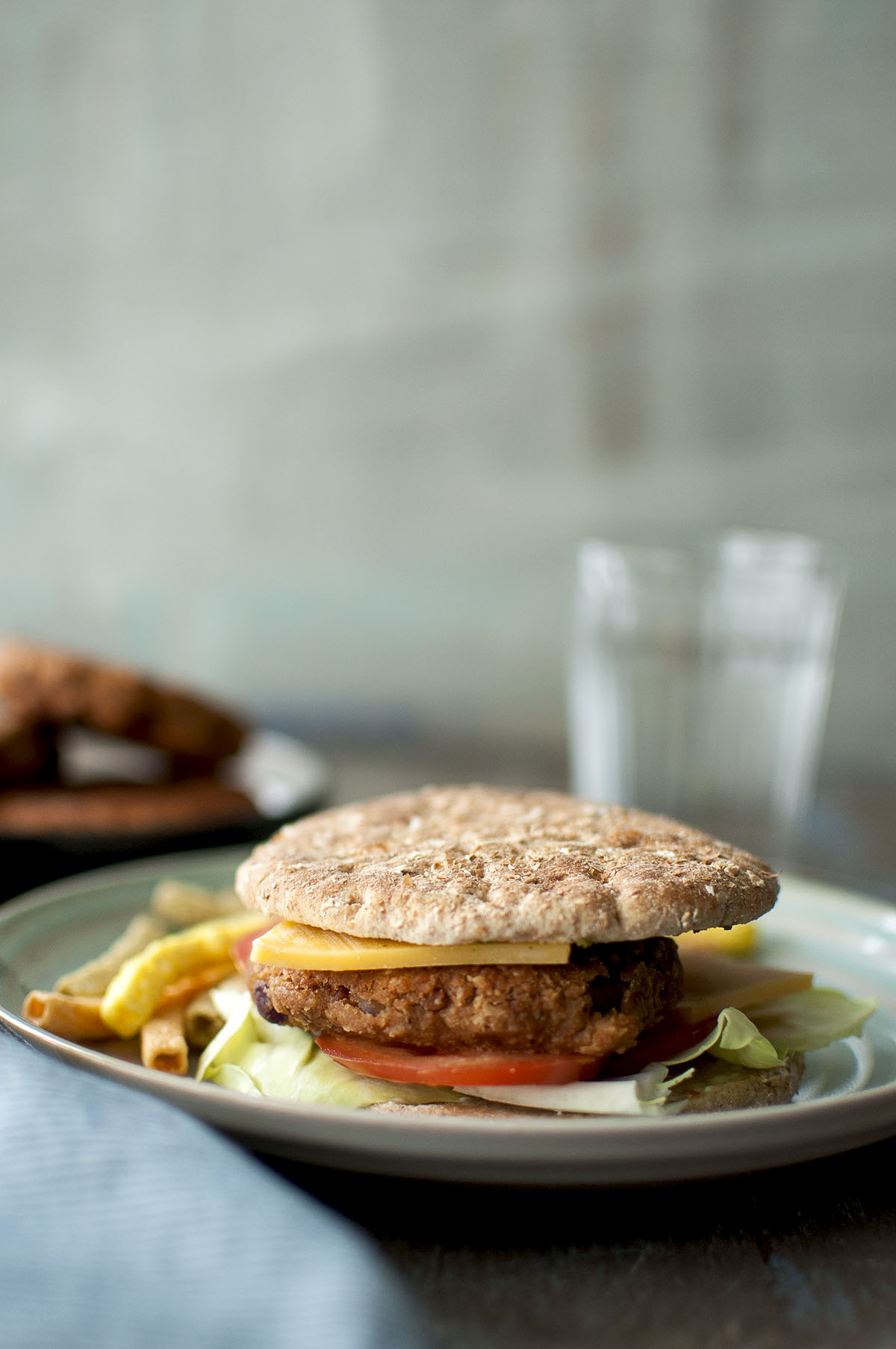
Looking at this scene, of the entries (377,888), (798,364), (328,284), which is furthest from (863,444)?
(377,888)

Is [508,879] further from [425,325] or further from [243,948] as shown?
[425,325]

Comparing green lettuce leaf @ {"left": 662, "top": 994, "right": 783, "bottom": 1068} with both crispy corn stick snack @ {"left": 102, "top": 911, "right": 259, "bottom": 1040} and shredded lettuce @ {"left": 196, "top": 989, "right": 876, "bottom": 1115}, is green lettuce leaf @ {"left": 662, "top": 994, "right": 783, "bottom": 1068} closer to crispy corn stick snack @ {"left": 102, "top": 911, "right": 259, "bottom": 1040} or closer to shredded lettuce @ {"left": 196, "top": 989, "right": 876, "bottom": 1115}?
shredded lettuce @ {"left": 196, "top": 989, "right": 876, "bottom": 1115}

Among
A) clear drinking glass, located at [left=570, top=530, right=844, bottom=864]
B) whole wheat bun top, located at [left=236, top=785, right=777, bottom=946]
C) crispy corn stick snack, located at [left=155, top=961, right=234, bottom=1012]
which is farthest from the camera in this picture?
clear drinking glass, located at [left=570, top=530, right=844, bottom=864]

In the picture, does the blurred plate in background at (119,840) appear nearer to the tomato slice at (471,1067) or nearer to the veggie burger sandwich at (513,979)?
the veggie burger sandwich at (513,979)

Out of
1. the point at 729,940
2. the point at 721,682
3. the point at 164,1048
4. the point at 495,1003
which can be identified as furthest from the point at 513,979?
the point at 721,682

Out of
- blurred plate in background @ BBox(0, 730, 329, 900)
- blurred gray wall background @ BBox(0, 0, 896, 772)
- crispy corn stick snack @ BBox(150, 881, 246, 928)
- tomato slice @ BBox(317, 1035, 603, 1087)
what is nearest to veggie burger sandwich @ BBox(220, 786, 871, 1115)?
tomato slice @ BBox(317, 1035, 603, 1087)

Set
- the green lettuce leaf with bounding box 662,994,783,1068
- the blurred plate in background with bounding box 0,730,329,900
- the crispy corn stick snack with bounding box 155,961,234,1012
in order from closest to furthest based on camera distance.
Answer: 1. the green lettuce leaf with bounding box 662,994,783,1068
2. the crispy corn stick snack with bounding box 155,961,234,1012
3. the blurred plate in background with bounding box 0,730,329,900
